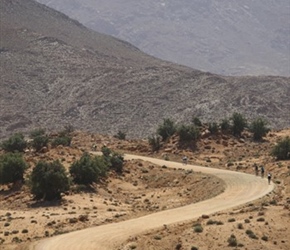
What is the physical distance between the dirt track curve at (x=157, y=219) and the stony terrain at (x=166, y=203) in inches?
39.2

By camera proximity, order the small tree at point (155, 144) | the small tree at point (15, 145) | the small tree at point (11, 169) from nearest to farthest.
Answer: the small tree at point (11, 169)
the small tree at point (15, 145)
the small tree at point (155, 144)

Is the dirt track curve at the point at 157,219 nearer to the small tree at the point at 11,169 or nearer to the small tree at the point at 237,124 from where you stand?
the small tree at the point at 11,169

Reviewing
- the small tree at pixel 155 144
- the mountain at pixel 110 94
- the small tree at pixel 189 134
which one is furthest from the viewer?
the mountain at pixel 110 94

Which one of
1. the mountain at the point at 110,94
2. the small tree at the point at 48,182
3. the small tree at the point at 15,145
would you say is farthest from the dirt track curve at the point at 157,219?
the mountain at the point at 110,94

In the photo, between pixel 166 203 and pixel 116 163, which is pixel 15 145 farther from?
pixel 166 203

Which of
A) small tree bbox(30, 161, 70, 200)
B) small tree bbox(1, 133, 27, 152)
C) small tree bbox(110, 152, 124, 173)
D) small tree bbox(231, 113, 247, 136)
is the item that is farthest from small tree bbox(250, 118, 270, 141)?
small tree bbox(30, 161, 70, 200)

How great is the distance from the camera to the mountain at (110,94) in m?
112

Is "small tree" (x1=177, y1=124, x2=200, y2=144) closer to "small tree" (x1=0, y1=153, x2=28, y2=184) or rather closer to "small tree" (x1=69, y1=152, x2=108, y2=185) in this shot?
"small tree" (x1=69, y1=152, x2=108, y2=185)

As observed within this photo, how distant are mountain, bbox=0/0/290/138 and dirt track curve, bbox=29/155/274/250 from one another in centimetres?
6095

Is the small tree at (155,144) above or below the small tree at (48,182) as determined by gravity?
above

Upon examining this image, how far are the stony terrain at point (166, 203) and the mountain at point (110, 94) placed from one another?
144ft

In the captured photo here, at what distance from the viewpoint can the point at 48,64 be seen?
15050cm

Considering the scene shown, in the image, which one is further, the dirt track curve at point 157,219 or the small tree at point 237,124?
the small tree at point 237,124

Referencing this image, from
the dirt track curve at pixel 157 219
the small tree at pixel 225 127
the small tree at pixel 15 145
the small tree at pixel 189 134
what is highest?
the small tree at pixel 225 127
